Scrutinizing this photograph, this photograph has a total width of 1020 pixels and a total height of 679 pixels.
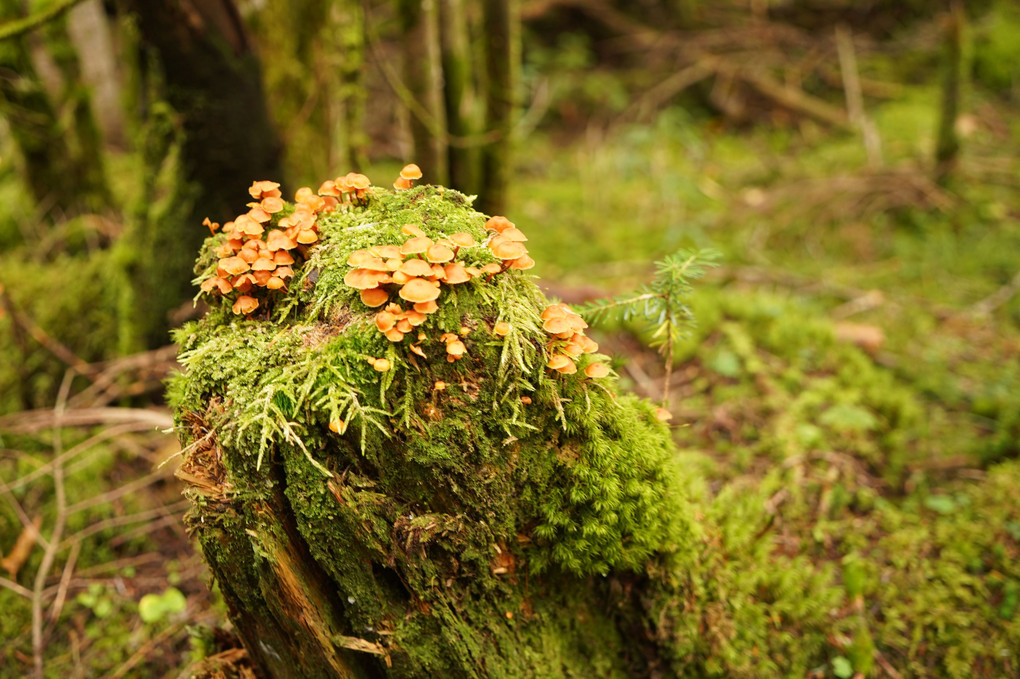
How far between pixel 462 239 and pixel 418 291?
29cm

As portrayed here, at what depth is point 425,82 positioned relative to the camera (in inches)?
229

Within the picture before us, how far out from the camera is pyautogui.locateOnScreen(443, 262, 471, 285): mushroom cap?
1.90 metres

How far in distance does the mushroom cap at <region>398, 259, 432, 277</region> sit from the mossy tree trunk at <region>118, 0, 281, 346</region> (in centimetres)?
309

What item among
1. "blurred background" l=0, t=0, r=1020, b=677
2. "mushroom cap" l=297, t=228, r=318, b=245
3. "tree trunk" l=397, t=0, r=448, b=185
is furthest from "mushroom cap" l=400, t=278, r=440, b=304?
"tree trunk" l=397, t=0, r=448, b=185

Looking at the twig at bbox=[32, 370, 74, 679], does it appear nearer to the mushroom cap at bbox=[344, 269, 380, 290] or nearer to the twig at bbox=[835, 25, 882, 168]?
the mushroom cap at bbox=[344, 269, 380, 290]

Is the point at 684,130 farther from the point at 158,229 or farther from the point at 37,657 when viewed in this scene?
the point at 37,657

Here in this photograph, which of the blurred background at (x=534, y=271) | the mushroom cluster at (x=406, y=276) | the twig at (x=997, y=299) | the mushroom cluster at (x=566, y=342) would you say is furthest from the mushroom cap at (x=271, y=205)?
the twig at (x=997, y=299)

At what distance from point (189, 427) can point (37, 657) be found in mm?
2174

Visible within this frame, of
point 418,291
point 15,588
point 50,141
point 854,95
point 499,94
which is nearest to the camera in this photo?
point 418,291

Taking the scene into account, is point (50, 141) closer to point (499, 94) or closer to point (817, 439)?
point (499, 94)

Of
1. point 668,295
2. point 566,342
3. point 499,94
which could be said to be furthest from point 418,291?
point 499,94

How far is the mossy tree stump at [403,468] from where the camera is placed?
1.92m

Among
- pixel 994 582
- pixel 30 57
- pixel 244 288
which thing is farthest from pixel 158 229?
pixel 994 582

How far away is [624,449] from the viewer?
2139mm
